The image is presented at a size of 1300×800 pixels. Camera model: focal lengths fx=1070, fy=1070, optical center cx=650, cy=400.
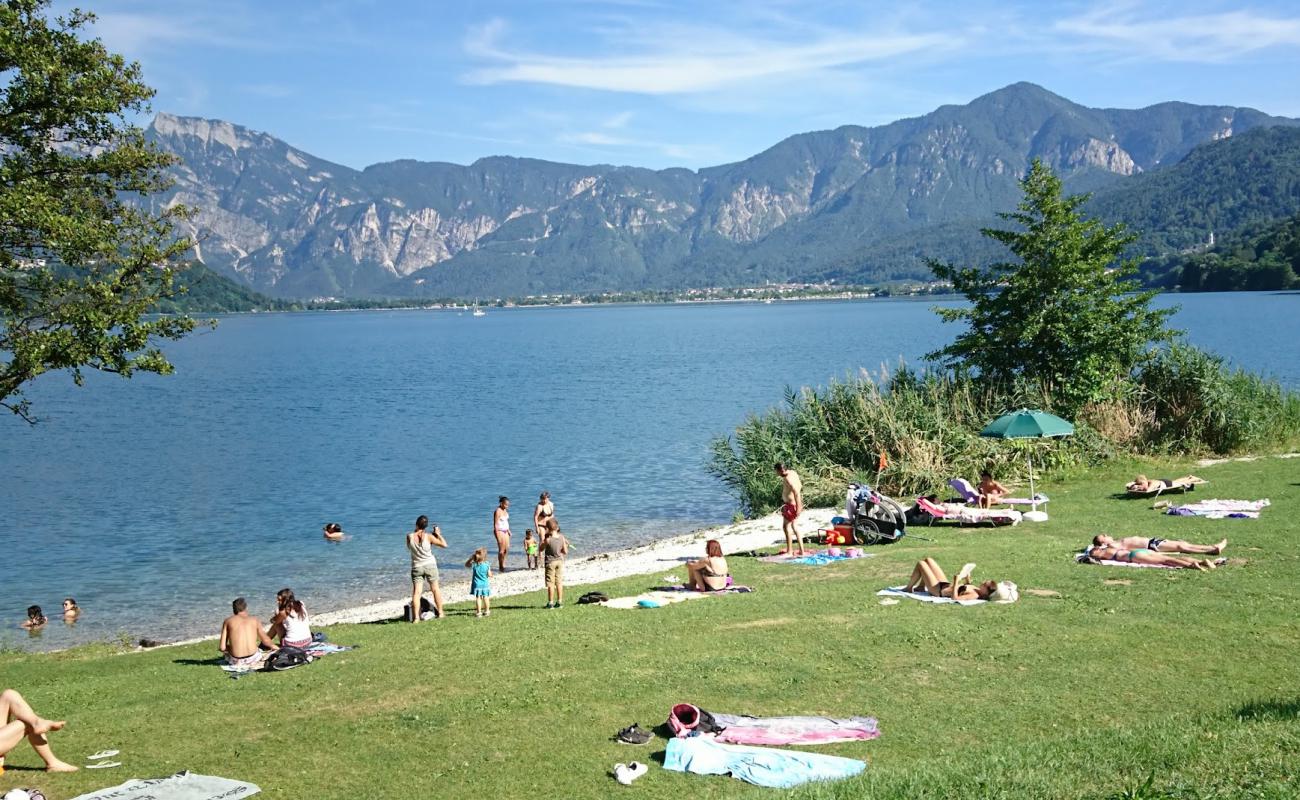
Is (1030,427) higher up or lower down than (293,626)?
higher up

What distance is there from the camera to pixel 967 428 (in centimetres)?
2638

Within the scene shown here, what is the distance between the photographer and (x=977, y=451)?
25250mm

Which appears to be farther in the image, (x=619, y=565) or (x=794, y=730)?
(x=619, y=565)

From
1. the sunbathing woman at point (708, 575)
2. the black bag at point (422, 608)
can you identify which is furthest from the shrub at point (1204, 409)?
the black bag at point (422, 608)

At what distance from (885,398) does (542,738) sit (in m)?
19.1

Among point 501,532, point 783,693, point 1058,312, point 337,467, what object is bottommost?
point 337,467

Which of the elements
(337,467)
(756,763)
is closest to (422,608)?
(756,763)

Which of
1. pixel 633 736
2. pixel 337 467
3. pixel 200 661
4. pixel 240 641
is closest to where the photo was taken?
pixel 633 736

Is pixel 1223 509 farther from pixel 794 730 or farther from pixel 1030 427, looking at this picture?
pixel 794 730

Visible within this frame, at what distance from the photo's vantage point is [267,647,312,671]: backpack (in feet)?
43.2

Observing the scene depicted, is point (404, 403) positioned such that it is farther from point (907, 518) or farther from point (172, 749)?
point (172, 749)

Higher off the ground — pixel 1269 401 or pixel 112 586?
pixel 1269 401

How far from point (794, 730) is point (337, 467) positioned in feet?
124

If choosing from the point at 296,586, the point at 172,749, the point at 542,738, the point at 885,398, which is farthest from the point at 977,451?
the point at 172,749
